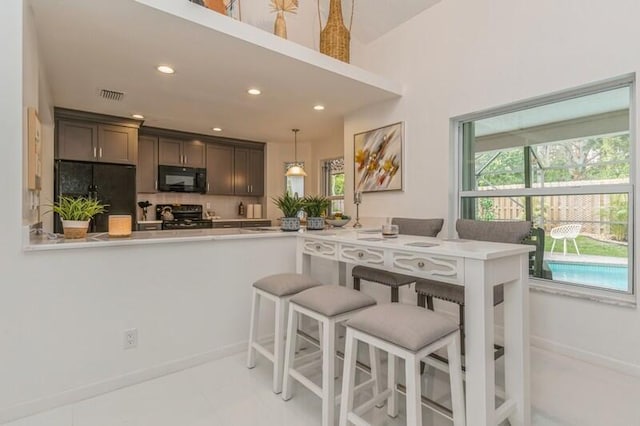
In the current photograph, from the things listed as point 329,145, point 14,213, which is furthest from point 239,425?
point 329,145

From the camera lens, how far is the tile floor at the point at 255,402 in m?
→ 1.75

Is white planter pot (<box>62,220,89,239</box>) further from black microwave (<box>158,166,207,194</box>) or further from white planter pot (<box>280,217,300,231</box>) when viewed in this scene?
black microwave (<box>158,166,207,194</box>)

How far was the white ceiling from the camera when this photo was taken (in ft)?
7.34

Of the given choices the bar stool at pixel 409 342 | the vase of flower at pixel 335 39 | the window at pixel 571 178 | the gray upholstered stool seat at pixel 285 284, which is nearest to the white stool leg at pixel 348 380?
the bar stool at pixel 409 342

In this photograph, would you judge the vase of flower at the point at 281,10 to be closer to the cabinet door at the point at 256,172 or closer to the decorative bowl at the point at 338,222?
the decorative bowl at the point at 338,222

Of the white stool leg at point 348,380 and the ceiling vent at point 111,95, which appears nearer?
the white stool leg at point 348,380

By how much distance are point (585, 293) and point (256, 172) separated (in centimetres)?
532

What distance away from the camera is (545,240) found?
278 cm

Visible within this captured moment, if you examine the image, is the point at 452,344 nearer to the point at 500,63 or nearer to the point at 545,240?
the point at 545,240

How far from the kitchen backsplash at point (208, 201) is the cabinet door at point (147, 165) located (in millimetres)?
318

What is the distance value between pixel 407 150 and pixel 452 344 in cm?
254

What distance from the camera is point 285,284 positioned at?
2.12 m

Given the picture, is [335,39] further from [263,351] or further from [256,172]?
[256,172]

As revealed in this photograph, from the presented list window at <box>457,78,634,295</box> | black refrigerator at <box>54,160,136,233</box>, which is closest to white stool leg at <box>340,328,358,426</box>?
window at <box>457,78,634,295</box>
